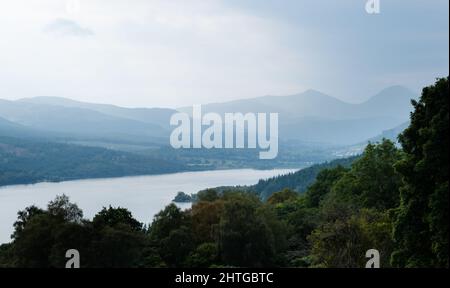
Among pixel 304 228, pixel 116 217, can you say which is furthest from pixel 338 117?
pixel 116 217

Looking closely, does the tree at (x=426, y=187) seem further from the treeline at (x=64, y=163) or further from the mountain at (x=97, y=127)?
the mountain at (x=97, y=127)

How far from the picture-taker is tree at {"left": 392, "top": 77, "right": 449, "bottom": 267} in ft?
29.5

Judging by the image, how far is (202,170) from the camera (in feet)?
301

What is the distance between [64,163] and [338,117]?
5708cm

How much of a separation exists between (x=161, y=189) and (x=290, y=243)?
41257mm

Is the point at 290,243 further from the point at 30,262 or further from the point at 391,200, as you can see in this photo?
the point at 30,262

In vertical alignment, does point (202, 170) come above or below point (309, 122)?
below

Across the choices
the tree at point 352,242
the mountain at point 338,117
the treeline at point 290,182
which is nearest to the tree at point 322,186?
the tree at point 352,242

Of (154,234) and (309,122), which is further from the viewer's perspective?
(309,122)

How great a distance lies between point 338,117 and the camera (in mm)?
106688

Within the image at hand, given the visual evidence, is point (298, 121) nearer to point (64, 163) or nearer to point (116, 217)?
point (64, 163)

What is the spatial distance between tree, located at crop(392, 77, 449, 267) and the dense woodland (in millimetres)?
19

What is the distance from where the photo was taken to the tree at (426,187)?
8977mm
